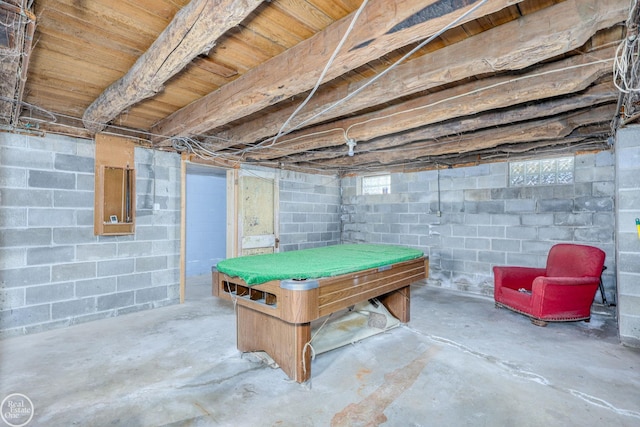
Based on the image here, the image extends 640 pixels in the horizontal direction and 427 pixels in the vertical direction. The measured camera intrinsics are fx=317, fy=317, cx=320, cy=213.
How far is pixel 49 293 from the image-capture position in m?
3.23

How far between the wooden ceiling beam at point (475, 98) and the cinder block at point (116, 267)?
98.3 inches

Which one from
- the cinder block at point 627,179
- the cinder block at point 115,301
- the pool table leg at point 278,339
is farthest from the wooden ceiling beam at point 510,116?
the cinder block at point 115,301

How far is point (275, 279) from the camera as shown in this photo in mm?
2094

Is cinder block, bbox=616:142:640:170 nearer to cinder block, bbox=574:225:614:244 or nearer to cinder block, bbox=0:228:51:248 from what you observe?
cinder block, bbox=574:225:614:244

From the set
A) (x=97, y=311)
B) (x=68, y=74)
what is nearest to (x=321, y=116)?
(x=68, y=74)

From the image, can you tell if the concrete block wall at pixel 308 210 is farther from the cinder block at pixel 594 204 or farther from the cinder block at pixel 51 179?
the cinder block at pixel 594 204

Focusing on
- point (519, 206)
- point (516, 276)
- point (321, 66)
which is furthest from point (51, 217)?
point (519, 206)

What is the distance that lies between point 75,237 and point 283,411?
9.77 feet

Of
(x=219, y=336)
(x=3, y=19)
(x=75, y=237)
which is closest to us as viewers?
(x=3, y=19)

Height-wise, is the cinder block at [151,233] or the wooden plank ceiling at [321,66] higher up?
the wooden plank ceiling at [321,66]

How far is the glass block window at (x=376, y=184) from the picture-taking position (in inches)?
231

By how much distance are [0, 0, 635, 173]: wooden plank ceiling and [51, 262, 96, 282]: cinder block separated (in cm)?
141

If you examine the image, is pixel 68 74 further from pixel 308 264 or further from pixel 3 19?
pixel 308 264

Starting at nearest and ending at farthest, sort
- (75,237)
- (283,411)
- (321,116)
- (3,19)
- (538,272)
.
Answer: (3,19) < (283,411) < (321,116) < (75,237) < (538,272)
